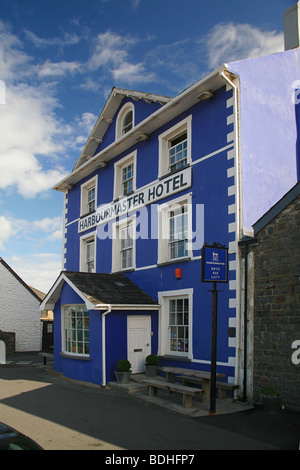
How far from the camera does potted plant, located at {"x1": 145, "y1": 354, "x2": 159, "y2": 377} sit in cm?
1286

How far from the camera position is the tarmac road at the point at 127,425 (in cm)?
704

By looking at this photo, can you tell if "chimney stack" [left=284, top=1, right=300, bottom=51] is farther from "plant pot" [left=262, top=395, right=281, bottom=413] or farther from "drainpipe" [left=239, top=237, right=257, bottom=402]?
"plant pot" [left=262, top=395, right=281, bottom=413]

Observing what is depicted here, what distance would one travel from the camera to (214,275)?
9.26m

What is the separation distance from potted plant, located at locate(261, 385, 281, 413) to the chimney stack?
1154cm

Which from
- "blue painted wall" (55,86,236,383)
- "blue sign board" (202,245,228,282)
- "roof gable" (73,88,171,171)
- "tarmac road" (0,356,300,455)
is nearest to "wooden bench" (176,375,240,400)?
"blue painted wall" (55,86,236,383)

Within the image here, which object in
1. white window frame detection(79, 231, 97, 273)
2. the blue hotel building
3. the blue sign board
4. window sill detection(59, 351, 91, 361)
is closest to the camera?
the blue sign board

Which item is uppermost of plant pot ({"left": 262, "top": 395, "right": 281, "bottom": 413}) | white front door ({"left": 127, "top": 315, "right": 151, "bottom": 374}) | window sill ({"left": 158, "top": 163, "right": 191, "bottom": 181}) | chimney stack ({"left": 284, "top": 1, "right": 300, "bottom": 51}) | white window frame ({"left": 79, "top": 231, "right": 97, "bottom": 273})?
chimney stack ({"left": 284, "top": 1, "right": 300, "bottom": 51})

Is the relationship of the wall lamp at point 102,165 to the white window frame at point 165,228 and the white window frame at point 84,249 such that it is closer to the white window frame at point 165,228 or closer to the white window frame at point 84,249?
the white window frame at point 84,249

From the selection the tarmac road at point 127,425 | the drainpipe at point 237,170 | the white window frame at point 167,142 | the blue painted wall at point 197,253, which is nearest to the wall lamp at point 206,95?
the blue painted wall at point 197,253

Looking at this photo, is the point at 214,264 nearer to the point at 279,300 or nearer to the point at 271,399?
the point at 279,300

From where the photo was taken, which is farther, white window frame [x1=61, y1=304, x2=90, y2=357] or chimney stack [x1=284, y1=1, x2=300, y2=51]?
chimney stack [x1=284, y1=1, x2=300, y2=51]

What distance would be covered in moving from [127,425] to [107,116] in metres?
13.4

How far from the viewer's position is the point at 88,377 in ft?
43.0

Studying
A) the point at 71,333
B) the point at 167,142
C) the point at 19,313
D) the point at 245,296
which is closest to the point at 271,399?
the point at 245,296
